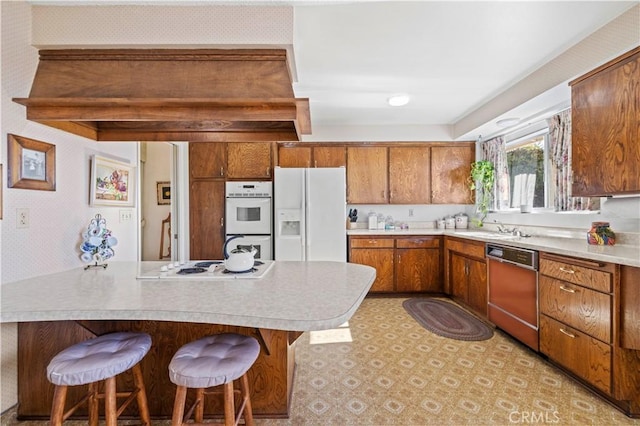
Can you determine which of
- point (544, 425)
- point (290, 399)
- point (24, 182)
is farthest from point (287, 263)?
point (544, 425)

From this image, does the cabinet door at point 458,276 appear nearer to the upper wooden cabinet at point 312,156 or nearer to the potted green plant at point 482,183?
the potted green plant at point 482,183

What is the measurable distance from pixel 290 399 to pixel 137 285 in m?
1.14

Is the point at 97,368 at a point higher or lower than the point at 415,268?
higher

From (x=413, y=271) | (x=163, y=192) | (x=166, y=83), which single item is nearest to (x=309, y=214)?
(x=413, y=271)

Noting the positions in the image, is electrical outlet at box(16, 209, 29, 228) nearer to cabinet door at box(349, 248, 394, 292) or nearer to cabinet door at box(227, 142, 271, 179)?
cabinet door at box(227, 142, 271, 179)

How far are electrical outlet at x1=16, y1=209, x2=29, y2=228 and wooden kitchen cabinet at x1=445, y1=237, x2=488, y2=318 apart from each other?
367 cm

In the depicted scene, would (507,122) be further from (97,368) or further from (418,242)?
(97,368)

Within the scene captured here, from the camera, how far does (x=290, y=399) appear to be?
5.86 feet

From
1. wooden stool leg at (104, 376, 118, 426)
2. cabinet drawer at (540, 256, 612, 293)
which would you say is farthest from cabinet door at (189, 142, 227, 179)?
cabinet drawer at (540, 256, 612, 293)

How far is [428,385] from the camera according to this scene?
76.4 inches

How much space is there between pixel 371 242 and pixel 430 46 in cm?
236

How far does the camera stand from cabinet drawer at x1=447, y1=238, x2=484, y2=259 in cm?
306

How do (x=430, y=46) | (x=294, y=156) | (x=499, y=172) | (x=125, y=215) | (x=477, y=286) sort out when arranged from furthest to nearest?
(x=294, y=156) → (x=499, y=172) → (x=477, y=286) → (x=125, y=215) → (x=430, y=46)

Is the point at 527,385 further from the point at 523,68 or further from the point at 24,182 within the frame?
the point at 24,182
